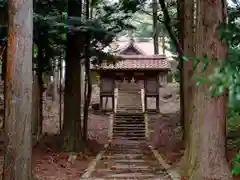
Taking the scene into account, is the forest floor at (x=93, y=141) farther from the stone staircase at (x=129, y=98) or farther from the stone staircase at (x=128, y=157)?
the stone staircase at (x=129, y=98)

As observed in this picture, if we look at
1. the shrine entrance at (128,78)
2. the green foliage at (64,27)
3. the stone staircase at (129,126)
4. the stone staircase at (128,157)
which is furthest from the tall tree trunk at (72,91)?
the shrine entrance at (128,78)

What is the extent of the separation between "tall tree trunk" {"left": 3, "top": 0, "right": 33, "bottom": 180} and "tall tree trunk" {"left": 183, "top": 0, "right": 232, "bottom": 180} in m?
2.74

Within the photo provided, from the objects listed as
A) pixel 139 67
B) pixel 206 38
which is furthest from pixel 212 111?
pixel 139 67

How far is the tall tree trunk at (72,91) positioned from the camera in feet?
39.9

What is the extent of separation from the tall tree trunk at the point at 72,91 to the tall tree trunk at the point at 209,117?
6461 mm

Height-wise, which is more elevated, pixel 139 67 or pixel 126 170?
pixel 139 67

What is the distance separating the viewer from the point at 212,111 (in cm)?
582

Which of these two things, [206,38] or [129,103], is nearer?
[206,38]

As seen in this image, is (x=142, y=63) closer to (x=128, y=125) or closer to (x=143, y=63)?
(x=143, y=63)

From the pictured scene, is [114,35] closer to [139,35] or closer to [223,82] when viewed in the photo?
[223,82]

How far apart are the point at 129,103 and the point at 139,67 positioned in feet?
8.27

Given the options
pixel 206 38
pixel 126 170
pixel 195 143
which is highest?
pixel 206 38

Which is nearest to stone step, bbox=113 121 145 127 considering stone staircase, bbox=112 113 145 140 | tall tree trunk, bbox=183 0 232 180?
stone staircase, bbox=112 113 145 140

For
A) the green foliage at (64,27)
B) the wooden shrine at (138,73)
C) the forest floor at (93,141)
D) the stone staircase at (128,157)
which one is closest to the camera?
the stone staircase at (128,157)
